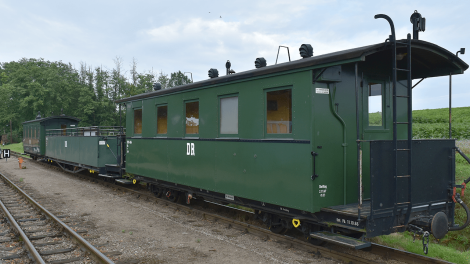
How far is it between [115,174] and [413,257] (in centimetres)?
1190

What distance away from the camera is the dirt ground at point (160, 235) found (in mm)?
5996

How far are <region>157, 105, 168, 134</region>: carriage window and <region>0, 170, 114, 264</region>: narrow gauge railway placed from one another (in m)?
3.48

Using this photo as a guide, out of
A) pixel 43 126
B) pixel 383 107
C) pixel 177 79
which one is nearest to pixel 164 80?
pixel 177 79

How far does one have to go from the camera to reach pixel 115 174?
14531mm

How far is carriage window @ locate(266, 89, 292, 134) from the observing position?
626cm

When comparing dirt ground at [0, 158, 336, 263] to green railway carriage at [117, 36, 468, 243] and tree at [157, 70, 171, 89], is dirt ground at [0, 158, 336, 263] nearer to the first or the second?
green railway carriage at [117, 36, 468, 243]

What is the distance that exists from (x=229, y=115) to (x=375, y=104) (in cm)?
292

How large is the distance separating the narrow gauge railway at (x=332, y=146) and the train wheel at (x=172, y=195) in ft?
5.84

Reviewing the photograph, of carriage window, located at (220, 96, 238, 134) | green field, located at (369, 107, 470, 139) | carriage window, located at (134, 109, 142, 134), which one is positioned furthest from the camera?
carriage window, located at (134, 109, 142, 134)

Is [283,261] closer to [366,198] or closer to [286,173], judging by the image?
[286,173]

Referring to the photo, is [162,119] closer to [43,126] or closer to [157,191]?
[157,191]

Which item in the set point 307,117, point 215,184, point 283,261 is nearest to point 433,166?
point 307,117

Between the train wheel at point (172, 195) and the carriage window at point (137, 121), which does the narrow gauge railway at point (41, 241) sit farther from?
the carriage window at point (137, 121)

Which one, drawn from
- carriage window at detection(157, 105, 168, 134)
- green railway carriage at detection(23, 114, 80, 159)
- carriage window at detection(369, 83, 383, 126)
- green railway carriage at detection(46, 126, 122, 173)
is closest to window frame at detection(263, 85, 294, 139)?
carriage window at detection(369, 83, 383, 126)
